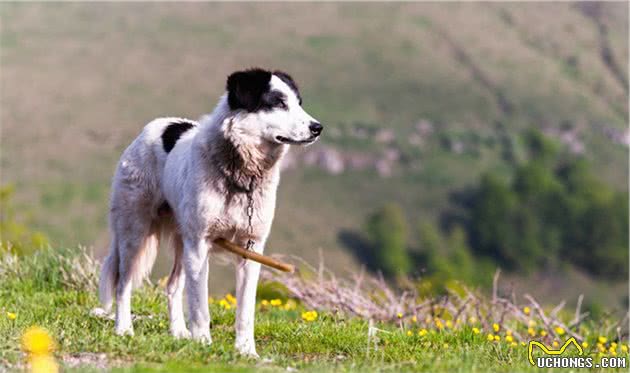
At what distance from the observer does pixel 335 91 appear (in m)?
122

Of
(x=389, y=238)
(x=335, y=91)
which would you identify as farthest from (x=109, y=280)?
(x=335, y=91)

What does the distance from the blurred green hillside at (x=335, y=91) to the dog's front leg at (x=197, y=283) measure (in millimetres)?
79588

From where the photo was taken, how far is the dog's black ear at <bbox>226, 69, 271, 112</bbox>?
7.71m

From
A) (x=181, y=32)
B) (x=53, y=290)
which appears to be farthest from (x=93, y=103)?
(x=53, y=290)

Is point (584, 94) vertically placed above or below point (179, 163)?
below

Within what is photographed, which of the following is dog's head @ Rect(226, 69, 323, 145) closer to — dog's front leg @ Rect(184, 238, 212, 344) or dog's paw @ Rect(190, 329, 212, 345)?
dog's front leg @ Rect(184, 238, 212, 344)

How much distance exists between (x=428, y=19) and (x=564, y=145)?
106 ft

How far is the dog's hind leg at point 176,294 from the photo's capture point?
8664 mm

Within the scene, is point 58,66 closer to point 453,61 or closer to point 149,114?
point 149,114

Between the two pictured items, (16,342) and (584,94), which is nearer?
(16,342)

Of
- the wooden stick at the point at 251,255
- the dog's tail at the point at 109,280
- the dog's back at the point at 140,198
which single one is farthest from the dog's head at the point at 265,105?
the dog's tail at the point at 109,280

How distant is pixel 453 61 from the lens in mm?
133000

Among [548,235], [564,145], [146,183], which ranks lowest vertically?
[548,235]

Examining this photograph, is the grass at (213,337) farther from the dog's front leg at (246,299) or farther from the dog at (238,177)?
the dog at (238,177)
